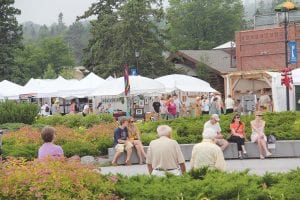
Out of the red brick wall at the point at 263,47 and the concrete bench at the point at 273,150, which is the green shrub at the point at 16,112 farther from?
the red brick wall at the point at 263,47

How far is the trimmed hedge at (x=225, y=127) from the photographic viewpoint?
846 inches

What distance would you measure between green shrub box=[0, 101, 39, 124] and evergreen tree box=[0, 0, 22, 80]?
109 feet

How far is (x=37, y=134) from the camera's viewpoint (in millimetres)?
21953

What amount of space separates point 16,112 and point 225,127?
10.8 meters

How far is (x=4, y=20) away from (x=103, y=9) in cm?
1120

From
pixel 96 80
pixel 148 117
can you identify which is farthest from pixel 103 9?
pixel 148 117

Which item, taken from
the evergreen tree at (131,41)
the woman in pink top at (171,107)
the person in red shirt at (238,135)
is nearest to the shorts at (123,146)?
the person in red shirt at (238,135)

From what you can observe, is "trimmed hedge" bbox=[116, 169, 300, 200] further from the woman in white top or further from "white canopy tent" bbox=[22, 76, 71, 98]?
"white canopy tent" bbox=[22, 76, 71, 98]

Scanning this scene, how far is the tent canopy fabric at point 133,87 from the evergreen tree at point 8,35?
28266mm

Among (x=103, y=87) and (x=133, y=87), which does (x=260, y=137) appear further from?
(x=103, y=87)

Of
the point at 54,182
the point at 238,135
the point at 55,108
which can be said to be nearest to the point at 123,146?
the point at 238,135

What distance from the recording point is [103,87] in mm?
36625

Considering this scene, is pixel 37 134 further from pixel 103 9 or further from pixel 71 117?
pixel 103 9

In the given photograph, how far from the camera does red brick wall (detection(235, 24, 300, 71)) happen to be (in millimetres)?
52612
